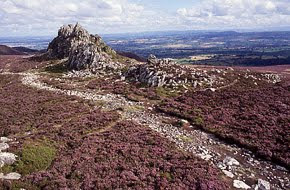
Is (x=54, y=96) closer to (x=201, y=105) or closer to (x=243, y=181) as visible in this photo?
(x=201, y=105)

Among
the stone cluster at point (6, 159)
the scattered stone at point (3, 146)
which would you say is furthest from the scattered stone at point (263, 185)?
the scattered stone at point (3, 146)

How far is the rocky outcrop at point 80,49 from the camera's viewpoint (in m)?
73.0

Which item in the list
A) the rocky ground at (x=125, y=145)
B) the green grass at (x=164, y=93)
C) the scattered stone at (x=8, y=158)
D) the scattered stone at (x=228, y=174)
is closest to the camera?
the rocky ground at (x=125, y=145)

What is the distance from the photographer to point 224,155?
26953 millimetres

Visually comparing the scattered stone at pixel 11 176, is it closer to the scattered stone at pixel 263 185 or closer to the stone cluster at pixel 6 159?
the stone cluster at pixel 6 159

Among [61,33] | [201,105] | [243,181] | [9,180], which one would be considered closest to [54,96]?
[201,105]

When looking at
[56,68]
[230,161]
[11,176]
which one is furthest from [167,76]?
[11,176]

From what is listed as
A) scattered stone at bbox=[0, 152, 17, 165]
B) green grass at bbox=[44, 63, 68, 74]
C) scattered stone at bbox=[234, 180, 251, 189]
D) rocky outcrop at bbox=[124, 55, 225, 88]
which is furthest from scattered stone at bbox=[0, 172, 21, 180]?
green grass at bbox=[44, 63, 68, 74]

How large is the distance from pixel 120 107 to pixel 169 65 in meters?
23.4

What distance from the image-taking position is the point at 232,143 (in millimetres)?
29891

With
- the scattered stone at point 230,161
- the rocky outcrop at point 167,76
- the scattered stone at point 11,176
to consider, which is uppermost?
the rocky outcrop at point 167,76

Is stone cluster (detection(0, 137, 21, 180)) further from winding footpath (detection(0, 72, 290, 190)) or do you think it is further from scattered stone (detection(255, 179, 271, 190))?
scattered stone (detection(255, 179, 271, 190))

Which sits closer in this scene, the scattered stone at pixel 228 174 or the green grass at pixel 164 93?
the scattered stone at pixel 228 174

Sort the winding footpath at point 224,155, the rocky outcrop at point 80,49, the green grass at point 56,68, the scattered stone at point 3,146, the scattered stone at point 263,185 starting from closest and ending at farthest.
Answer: the scattered stone at point 263,185 → the winding footpath at point 224,155 → the scattered stone at point 3,146 → the rocky outcrop at point 80,49 → the green grass at point 56,68
